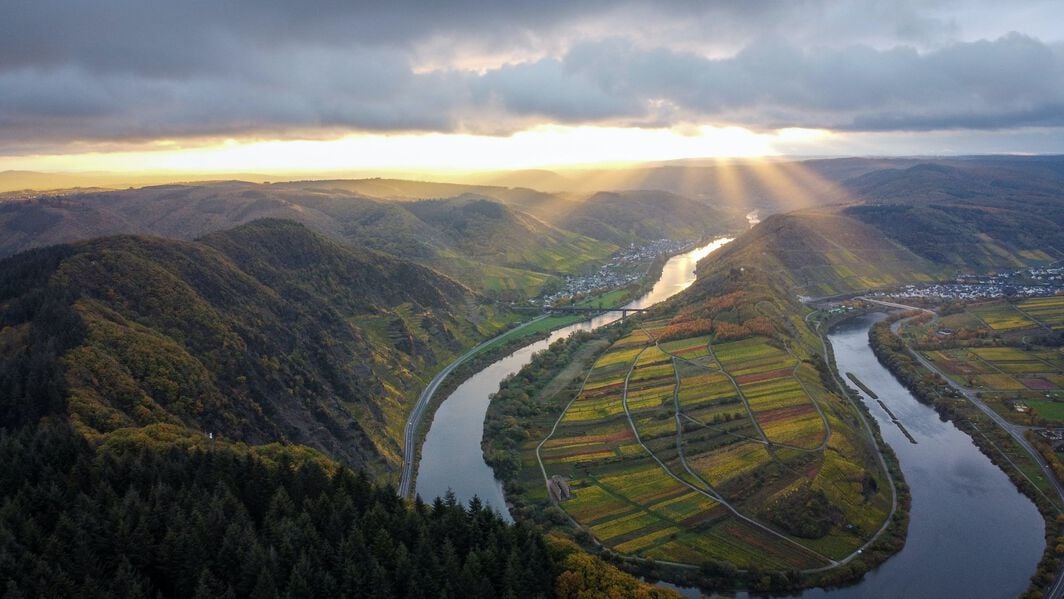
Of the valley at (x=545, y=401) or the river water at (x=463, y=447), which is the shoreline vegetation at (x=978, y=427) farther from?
the river water at (x=463, y=447)

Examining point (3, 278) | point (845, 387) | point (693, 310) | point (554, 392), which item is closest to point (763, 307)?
point (693, 310)

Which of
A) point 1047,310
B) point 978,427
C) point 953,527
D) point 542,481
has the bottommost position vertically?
point 953,527

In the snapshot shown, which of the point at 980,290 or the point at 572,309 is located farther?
the point at 980,290

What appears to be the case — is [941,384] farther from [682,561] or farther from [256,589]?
[256,589]

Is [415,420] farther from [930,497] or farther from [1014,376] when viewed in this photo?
[1014,376]

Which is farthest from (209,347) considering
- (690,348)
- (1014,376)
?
(1014,376)

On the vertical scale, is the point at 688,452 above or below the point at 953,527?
above

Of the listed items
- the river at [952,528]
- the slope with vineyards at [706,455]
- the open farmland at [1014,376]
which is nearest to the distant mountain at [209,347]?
the slope with vineyards at [706,455]

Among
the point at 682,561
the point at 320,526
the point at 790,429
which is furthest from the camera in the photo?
the point at 790,429
